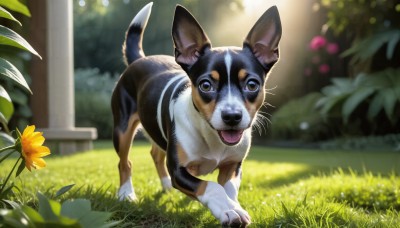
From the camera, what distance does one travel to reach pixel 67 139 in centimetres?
787

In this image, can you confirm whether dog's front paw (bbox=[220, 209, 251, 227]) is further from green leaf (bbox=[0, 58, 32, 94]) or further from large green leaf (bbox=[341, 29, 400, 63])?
large green leaf (bbox=[341, 29, 400, 63])

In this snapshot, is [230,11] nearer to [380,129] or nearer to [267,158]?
[380,129]

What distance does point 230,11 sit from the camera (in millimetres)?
14047

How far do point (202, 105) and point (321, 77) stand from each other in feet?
30.9

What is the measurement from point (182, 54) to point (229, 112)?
57cm

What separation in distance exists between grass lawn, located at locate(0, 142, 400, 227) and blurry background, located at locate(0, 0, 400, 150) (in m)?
1.50

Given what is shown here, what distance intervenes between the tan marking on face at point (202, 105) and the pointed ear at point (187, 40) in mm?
218

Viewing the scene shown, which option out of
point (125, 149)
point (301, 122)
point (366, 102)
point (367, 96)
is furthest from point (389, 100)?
point (125, 149)

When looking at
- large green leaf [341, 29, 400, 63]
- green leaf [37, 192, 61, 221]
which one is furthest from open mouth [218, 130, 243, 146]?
large green leaf [341, 29, 400, 63]

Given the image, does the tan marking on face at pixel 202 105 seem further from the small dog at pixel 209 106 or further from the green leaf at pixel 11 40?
the green leaf at pixel 11 40

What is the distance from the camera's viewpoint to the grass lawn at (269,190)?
2859 mm

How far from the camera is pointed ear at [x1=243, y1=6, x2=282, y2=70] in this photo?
282cm

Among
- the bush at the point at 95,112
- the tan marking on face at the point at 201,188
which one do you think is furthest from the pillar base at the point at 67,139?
the tan marking on face at the point at 201,188

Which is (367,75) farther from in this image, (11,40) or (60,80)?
(11,40)
